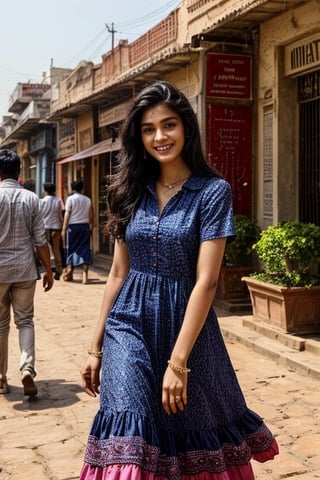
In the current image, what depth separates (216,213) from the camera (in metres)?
2.37

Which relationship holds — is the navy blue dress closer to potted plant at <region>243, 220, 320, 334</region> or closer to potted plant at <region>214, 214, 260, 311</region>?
potted plant at <region>243, 220, 320, 334</region>

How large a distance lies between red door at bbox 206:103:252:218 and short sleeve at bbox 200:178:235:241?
6.01 metres

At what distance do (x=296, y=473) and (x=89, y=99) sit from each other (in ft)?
38.2

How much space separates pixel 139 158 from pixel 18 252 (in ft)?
8.22

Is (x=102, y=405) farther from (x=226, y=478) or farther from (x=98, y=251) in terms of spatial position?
(x=98, y=251)

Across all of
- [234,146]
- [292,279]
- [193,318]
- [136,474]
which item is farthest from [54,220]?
[136,474]

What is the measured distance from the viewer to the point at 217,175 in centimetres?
252

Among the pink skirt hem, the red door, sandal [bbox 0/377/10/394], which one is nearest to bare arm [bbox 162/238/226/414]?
the pink skirt hem

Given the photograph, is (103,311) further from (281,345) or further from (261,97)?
(261,97)

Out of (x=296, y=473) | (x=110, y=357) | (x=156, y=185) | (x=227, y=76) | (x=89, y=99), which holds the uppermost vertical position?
(x=89, y=99)

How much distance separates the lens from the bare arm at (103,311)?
2.59 metres

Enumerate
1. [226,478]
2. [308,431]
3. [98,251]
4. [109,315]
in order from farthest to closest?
1. [98,251]
2. [308,431]
3. [109,315]
4. [226,478]

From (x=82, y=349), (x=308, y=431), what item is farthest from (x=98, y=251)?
(x=308, y=431)

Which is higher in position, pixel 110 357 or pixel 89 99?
pixel 89 99
